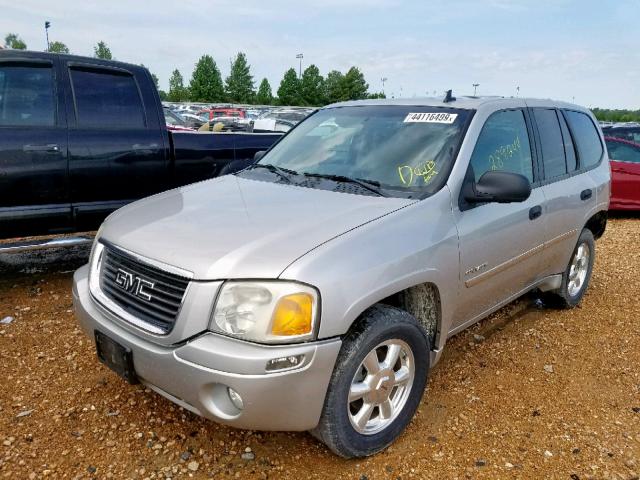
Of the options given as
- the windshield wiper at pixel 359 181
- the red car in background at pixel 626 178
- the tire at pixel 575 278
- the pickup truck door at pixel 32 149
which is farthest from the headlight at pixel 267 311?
the red car in background at pixel 626 178

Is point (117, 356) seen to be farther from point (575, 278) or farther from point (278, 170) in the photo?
point (575, 278)

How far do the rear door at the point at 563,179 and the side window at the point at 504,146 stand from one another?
0.74ft

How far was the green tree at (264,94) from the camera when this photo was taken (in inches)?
2756

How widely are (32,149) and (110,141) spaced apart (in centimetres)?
62

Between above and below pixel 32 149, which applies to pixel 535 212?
below

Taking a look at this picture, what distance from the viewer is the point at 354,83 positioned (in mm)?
68250

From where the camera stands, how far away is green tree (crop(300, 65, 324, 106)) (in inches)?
2697

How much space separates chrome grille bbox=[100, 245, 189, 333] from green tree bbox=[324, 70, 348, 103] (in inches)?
2694

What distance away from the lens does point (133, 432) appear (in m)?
2.69

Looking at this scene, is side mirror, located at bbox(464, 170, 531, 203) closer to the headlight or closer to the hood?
the hood

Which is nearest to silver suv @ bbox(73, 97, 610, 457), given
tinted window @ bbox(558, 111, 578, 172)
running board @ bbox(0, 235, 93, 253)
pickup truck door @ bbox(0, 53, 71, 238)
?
tinted window @ bbox(558, 111, 578, 172)

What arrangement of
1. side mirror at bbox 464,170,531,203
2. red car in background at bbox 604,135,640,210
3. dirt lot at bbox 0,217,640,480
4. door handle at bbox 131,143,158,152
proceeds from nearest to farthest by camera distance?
dirt lot at bbox 0,217,640,480 < side mirror at bbox 464,170,531,203 < door handle at bbox 131,143,158,152 < red car in background at bbox 604,135,640,210

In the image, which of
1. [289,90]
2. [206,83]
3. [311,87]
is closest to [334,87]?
[311,87]

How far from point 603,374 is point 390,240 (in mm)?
2133
